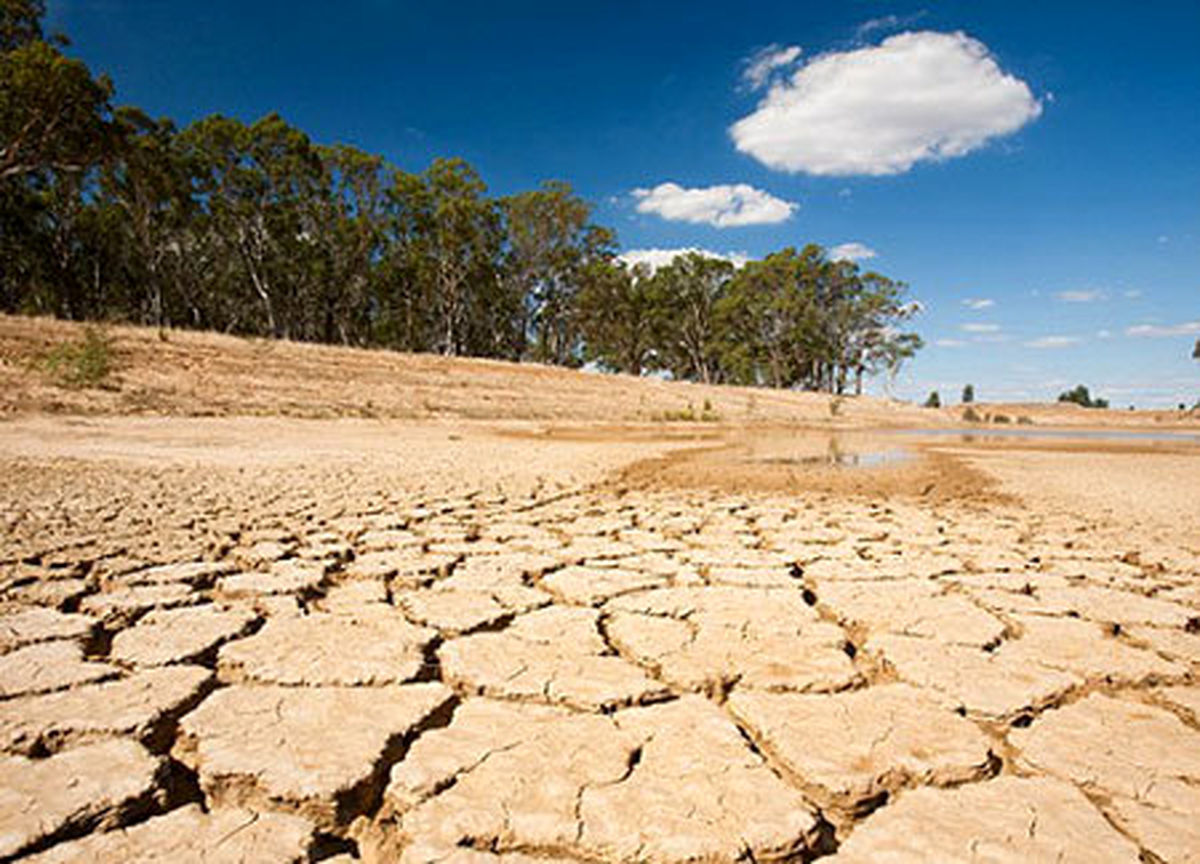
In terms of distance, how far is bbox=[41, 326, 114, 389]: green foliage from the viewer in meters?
9.55

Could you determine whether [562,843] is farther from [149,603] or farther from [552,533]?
[552,533]

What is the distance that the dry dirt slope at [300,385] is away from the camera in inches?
381

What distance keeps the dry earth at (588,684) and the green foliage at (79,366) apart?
303 inches

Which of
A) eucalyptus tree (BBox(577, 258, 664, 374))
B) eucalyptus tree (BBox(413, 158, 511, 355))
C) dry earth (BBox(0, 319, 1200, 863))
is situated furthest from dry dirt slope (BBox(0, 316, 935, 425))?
eucalyptus tree (BBox(577, 258, 664, 374))

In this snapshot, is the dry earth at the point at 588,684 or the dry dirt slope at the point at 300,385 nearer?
the dry earth at the point at 588,684

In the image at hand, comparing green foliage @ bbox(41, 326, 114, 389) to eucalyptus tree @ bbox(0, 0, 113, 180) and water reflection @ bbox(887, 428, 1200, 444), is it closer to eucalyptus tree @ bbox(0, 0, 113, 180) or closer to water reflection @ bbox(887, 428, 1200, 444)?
eucalyptus tree @ bbox(0, 0, 113, 180)

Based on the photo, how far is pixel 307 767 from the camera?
106 cm

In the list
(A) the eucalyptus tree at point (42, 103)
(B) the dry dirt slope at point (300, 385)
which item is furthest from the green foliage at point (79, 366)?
(A) the eucalyptus tree at point (42, 103)

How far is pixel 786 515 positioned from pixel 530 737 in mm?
2789

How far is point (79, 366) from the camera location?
9.69m

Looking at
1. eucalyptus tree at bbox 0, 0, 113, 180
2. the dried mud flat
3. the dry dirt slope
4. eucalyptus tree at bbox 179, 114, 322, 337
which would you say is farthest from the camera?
eucalyptus tree at bbox 179, 114, 322, 337

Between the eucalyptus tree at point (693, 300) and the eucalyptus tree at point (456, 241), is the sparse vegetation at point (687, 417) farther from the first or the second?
the eucalyptus tree at point (693, 300)

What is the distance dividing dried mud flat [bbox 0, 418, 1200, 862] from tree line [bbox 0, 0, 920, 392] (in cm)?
1931

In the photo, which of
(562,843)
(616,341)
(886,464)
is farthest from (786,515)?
(616,341)
